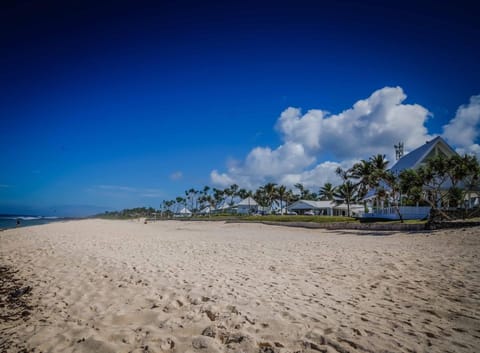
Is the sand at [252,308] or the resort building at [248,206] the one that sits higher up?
the resort building at [248,206]

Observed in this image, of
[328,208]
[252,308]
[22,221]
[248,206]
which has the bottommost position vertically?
[22,221]

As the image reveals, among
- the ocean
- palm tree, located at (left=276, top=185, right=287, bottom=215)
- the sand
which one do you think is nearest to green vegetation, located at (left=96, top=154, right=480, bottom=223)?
palm tree, located at (left=276, top=185, right=287, bottom=215)

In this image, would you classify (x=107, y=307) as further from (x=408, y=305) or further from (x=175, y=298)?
(x=408, y=305)

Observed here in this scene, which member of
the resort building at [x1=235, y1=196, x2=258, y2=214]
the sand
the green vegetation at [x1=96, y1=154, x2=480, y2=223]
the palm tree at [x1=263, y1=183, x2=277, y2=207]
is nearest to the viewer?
the sand

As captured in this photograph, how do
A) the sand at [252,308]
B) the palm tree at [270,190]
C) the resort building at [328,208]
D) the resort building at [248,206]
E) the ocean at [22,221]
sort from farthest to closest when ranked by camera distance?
the resort building at [248,206] < the palm tree at [270,190] < the resort building at [328,208] < the ocean at [22,221] < the sand at [252,308]

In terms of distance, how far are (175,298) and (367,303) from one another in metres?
3.28

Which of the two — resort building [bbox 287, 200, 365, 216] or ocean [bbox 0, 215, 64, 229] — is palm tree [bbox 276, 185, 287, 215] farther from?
ocean [bbox 0, 215, 64, 229]

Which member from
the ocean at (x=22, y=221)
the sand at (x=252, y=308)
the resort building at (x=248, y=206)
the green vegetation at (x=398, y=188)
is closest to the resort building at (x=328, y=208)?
the green vegetation at (x=398, y=188)

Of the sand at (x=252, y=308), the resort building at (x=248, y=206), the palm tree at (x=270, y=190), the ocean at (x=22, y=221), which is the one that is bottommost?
the ocean at (x=22, y=221)

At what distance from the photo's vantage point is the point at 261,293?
4.48 m

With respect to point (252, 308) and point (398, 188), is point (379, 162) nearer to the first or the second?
point (398, 188)

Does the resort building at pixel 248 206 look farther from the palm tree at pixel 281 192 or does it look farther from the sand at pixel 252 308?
the sand at pixel 252 308

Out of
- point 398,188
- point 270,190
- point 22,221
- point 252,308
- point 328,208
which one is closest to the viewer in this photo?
point 252,308

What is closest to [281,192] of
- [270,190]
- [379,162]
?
[270,190]
